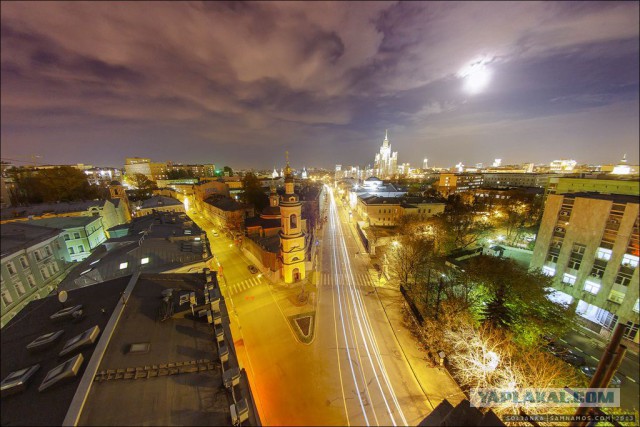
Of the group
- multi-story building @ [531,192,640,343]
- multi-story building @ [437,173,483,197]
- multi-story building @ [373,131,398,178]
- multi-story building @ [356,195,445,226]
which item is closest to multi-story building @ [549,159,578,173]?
multi-story building @ [531,192,640,343]

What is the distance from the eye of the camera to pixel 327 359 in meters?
16.5

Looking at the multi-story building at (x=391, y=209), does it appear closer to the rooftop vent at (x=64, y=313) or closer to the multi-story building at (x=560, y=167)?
the multi-story building at (x=560, y=167)

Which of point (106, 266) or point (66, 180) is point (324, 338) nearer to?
point (106, 266)

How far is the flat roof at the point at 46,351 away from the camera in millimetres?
6381

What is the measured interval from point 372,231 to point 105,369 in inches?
1579

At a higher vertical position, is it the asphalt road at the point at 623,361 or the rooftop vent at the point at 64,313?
the rooftop vent at the point at 64,313

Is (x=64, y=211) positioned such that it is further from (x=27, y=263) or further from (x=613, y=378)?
(x=613, y=378)

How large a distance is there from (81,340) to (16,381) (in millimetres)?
1657

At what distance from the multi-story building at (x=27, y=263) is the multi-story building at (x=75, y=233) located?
5.63ft

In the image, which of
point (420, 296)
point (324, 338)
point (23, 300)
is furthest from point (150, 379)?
point (23, 300)

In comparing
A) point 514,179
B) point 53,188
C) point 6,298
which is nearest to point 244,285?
point 6,298

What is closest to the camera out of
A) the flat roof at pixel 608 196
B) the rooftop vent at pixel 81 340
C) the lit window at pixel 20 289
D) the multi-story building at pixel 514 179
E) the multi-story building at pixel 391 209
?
the flat roof at pixel 608 196

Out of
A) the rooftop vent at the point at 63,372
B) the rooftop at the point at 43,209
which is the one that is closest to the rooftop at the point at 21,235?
the rooftop at the point at 43,209

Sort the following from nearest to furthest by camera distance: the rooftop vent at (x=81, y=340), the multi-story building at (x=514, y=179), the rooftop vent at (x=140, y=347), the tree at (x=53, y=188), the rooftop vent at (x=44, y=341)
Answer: the rooftop vent at (x=81, y=340), the rooftop vent at (x=44, y=341), the rooftop vent at (x=140, y=347), the tree at (x=53, y=188), the multi-story building at (x=514, y=179)
